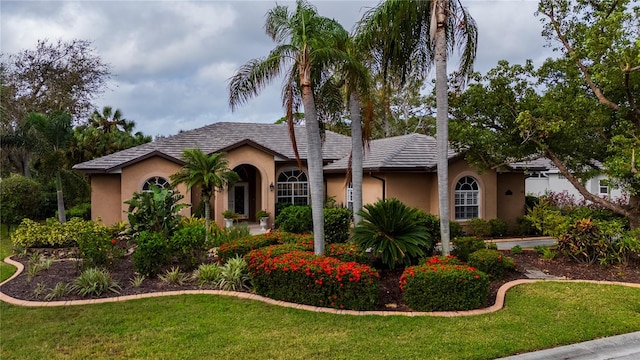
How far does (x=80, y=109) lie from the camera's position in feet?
94.6

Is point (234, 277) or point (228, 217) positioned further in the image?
point (228, 217)

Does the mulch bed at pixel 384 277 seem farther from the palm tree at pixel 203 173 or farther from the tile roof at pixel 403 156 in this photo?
the tile roof at pixel 403 156

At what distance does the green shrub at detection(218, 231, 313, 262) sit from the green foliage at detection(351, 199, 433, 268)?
1.99 m

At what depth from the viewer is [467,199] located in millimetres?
16719

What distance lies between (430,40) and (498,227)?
349 inches

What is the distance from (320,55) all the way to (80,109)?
87.0ft

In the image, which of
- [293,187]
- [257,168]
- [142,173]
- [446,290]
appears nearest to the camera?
[446,290]

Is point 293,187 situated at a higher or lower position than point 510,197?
higher

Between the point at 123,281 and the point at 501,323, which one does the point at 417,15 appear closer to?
the point at 501,323

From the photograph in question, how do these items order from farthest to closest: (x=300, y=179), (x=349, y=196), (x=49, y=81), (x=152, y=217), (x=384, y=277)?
(x=49, y=81) < (x=300, y=179) < (x=349, y=196) < (x=152, y=217) < (x=384, y=277)

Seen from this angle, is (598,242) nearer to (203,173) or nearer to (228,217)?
(203,173)

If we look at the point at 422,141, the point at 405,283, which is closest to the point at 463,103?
the point at 422,141

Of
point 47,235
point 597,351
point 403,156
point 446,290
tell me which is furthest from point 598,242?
point 47,235

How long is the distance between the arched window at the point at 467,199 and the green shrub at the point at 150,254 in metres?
11.8
